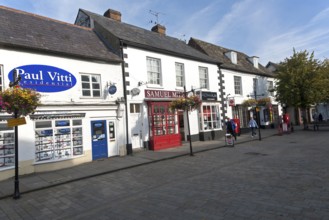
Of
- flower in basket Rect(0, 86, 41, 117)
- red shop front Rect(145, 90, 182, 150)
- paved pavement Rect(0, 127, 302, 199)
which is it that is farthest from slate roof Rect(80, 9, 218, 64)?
flower in basket Rect(0, 86, 41, 117)

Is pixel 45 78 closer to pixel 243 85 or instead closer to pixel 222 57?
pixel 222 57

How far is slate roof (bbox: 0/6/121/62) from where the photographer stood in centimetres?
1087

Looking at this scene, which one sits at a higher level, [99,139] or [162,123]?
[162,123]

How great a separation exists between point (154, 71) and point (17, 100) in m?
9.66

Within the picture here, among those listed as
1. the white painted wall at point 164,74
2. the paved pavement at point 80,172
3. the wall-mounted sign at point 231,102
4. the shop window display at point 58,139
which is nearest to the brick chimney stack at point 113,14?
the white painted wall at point 164,74

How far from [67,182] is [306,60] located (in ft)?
74.4

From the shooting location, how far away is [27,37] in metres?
11.3

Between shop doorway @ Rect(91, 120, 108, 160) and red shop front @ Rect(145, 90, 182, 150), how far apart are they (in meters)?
2.99

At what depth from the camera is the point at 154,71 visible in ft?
52.6

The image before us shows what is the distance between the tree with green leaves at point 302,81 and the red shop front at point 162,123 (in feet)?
39.0

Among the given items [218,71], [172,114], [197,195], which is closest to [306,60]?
[218,71]

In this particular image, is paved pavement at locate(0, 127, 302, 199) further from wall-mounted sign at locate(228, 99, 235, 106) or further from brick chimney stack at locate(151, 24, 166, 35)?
brick chimney stack at locate(151, 24, 166, 35)

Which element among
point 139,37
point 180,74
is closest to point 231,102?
point 180,74

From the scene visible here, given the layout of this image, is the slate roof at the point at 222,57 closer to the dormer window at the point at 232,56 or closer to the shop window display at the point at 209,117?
the dormer window at the point at 232,56
